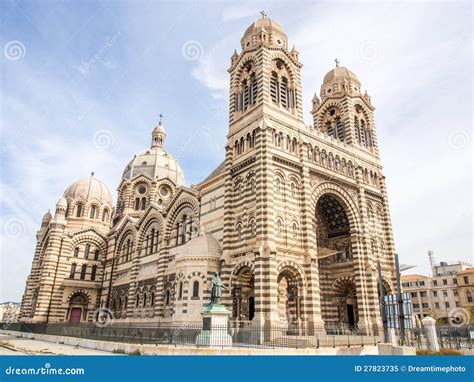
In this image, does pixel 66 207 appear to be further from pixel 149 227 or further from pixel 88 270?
pixel 149 227

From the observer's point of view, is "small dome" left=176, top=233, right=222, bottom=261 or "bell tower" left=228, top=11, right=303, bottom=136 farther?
"bell tower" left=228, top=11, right=303, bottom=136

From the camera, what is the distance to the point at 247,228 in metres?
24.5

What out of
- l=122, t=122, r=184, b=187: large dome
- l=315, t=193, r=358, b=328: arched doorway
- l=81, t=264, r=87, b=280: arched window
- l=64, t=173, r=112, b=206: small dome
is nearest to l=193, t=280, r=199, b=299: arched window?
l=315, t=193, r=358, b=328: arched doorway

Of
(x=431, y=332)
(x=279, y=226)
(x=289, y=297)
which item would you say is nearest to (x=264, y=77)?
(x=279, y=226)

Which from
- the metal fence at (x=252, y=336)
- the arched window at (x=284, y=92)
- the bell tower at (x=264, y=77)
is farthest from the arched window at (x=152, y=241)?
the arched window at (x=284, y=92)

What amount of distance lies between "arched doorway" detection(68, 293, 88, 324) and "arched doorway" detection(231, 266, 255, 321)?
87.5 feet

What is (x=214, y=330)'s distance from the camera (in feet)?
54.5

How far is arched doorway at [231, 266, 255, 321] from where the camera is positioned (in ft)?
79.0

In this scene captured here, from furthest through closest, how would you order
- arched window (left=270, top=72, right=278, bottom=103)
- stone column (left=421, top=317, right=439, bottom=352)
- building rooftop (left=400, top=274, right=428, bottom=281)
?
building rooftop (left=400, top=274, right=428, bottom=281), arched window (left=270, top=72, right=278, bottom=103), stone column (left=421, top=317, right=439, bottom=352)

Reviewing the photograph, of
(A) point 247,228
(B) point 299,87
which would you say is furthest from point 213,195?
(B) point 299,87

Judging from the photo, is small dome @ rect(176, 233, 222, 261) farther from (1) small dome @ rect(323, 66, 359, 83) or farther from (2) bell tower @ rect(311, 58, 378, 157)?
(1) small dome @ rect(323, 66, 359, 83)

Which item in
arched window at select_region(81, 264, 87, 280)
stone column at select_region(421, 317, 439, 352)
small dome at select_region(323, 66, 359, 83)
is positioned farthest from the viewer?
arched window at select_region(81, 264, 87, 280)

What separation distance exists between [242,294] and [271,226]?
520 centimetres
